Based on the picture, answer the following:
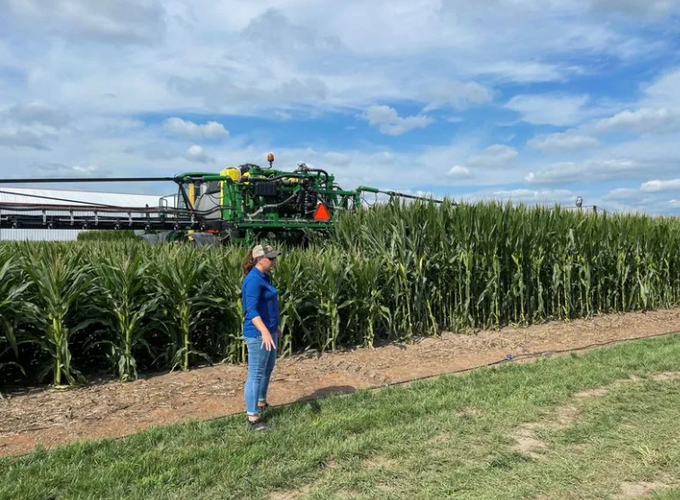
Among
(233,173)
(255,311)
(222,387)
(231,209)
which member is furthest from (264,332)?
(233,173)

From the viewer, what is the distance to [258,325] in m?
4.62

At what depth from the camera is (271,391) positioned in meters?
5.97

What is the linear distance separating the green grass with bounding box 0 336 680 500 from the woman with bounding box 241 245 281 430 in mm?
258

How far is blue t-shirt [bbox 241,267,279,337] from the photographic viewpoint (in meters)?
4.71

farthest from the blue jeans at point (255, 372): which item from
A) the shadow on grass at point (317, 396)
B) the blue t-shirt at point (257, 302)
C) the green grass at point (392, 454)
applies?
the shadow on grass at point (317, 396)

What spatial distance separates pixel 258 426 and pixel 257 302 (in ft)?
3.35

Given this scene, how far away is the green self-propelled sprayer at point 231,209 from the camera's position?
935cm

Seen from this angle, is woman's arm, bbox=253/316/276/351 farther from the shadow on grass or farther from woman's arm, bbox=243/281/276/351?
the shadow on grass

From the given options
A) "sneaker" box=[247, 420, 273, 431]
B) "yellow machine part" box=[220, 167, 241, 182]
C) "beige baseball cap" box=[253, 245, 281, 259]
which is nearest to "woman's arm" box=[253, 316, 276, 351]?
"beige baseball cap" box=[253, 245, 281, 259]

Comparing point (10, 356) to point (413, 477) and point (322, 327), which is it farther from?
point (413, 477)

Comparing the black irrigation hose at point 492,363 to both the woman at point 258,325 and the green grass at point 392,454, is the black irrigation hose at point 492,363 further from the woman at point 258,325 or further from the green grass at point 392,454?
the woman at point 258,325

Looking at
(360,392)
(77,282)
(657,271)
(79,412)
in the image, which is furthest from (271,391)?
(657,271)

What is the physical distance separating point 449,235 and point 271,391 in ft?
14.8

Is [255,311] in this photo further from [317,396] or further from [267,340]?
[317,396]
